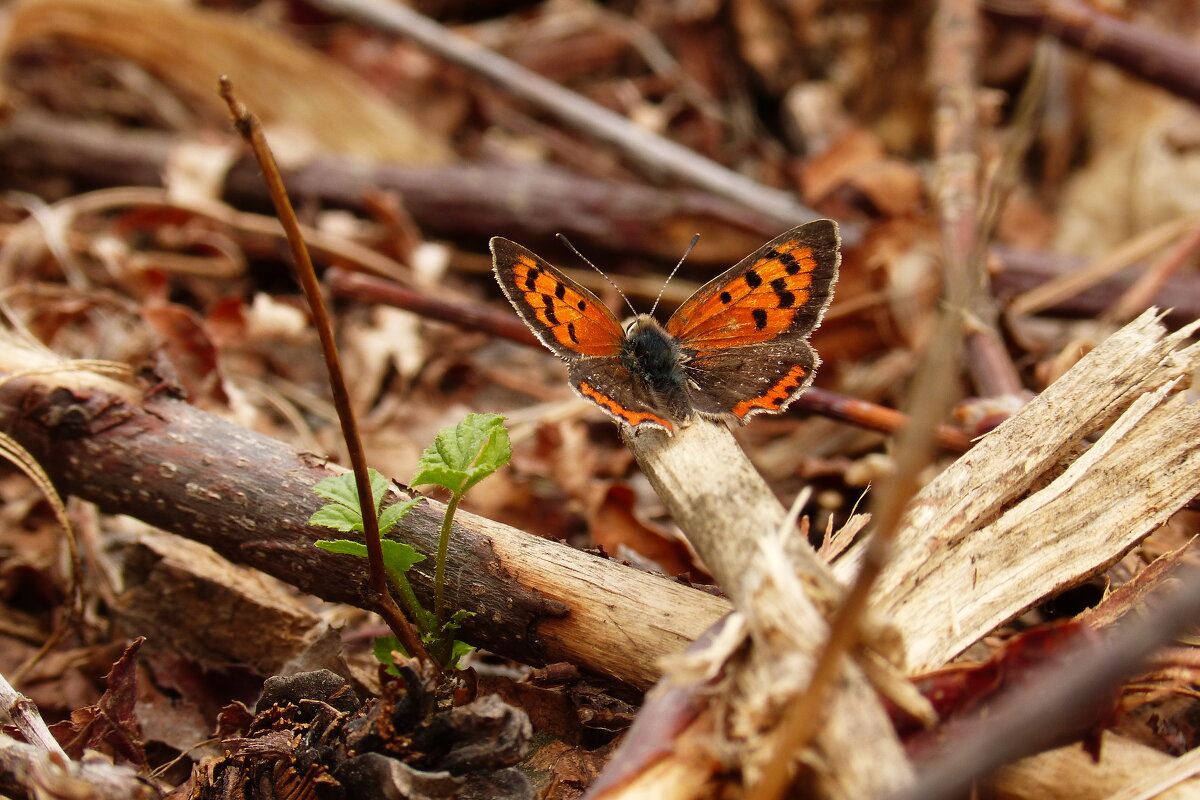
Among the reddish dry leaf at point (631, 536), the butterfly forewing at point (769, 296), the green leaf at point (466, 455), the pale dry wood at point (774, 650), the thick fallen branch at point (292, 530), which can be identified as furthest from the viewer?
the reddish dry leaf at point (631, 536)

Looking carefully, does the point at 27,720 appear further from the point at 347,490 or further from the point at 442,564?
the point at 442,564

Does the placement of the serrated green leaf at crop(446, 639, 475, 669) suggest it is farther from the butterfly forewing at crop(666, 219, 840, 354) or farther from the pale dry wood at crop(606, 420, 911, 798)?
the butterfly forewing at crop(666, 219, 840, 354)

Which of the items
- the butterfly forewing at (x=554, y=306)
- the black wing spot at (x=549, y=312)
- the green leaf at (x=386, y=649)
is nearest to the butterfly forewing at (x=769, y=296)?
the butterfly forewing at (x=554, y=306)

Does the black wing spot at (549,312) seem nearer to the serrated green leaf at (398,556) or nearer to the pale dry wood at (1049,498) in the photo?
the serrated green leaf at (398,556)

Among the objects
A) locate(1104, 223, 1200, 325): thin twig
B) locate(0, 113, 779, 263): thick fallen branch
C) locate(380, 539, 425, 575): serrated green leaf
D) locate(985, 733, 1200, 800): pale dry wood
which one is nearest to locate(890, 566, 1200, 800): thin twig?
locate(985, 733, 1200, 800): pale dry wood

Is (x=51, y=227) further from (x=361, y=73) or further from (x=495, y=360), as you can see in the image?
(x=361, y=73)

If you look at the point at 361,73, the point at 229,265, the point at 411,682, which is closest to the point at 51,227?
the point at 229,265
